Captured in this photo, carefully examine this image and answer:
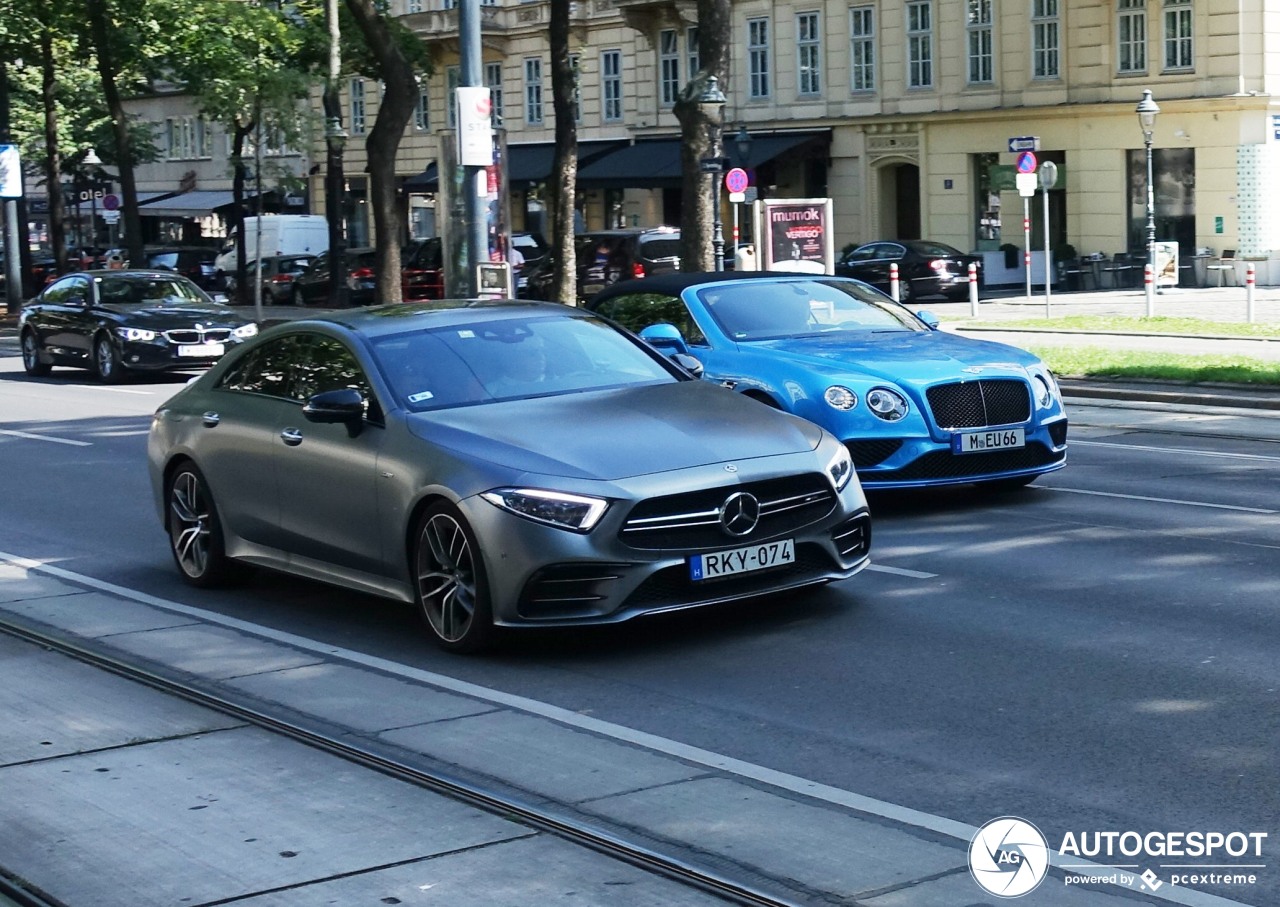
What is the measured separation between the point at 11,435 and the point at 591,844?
47.8 ft

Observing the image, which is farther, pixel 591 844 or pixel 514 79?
pixel 514 79

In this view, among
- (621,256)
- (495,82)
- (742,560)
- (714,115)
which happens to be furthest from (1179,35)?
(742,560)

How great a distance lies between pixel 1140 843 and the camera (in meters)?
5.28

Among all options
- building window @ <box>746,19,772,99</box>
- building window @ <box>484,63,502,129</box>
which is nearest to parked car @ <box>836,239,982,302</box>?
building window @ <box>746,19,772,99</box>

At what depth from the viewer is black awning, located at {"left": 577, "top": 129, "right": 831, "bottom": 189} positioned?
48.8 metres

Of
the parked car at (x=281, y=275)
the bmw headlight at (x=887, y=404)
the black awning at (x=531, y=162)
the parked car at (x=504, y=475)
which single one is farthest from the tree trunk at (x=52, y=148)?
the parked car at (x=504, y=475)

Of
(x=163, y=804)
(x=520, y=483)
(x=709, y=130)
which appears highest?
(x=709, y=130)

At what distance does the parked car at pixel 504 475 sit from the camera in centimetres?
776

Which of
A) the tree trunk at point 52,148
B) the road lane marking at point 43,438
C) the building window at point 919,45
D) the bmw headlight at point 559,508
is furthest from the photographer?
the building window at point 919,45

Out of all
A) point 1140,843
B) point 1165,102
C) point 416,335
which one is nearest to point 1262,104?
point 1165,102

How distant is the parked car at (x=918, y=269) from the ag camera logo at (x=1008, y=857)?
34867 mm

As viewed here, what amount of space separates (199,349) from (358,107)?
42103mm

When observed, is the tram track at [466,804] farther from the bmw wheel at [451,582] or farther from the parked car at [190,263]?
the parked car at [190,263]

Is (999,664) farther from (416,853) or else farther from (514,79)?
(514,79)
